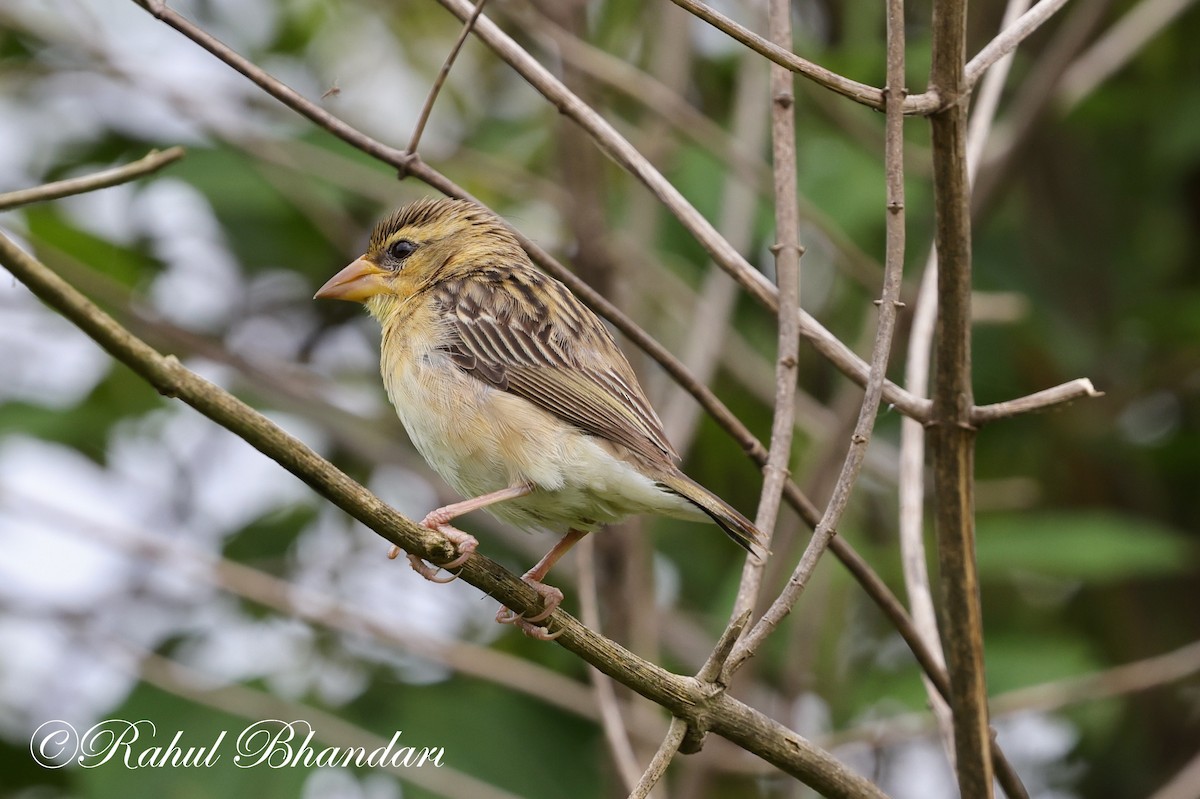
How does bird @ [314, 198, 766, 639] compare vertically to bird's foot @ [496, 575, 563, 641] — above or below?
above

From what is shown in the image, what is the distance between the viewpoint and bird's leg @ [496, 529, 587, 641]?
2.78m

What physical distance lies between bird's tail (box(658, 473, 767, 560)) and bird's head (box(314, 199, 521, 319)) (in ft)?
4.36

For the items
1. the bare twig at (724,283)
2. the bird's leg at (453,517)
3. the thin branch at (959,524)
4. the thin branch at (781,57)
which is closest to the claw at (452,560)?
the bird's leg at (453,517)

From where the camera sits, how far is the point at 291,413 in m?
5.58

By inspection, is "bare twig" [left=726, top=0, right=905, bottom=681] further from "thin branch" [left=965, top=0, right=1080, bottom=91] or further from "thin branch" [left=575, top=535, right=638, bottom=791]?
"thin branch" [left=575, top=535, right=638, bottom=791]

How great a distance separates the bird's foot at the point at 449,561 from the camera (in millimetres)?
2668

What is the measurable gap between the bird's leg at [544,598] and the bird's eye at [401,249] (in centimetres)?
126

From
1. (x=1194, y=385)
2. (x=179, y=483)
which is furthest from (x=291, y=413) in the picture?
(x=1194, y=385)

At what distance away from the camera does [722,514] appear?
122 inches

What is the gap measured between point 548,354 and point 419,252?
864 mm

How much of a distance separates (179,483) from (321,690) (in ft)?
4.79

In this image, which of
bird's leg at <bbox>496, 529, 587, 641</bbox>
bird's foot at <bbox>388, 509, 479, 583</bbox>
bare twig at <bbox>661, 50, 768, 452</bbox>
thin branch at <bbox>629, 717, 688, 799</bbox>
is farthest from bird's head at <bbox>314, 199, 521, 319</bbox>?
thin branch at <bbox>629, 717, 688, 799</bbox>

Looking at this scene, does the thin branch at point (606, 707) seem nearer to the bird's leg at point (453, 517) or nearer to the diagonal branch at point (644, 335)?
the bird's leg at point (453, 517)

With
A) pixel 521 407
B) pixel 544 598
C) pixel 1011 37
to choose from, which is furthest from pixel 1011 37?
pixel 521 407
